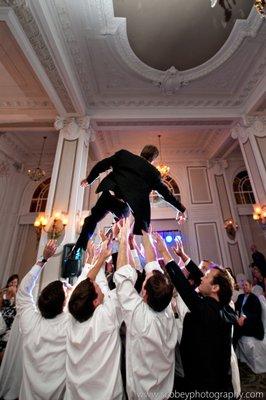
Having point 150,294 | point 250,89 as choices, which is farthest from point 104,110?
point 150,294

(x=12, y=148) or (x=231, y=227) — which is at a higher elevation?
(x=12, y=148)

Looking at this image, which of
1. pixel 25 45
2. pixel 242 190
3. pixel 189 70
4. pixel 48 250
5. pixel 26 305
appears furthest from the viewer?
pixel 242 190

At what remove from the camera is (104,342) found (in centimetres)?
129

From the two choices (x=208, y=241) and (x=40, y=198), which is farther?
(x=40, y=198)

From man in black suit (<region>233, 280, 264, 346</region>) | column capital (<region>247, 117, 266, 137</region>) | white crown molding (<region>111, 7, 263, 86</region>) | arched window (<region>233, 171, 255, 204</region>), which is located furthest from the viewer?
arched window (<region>233, 171, 255, 204</region>)

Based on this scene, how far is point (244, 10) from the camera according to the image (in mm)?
3445

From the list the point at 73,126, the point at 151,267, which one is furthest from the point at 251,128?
the point at 151,267

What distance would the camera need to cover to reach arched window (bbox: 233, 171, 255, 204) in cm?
734

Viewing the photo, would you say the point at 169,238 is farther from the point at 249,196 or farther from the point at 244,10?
the point at 244,10

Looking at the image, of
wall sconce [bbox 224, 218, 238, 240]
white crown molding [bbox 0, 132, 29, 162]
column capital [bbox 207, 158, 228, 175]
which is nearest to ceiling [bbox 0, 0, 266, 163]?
white crown molding [bbox 0, 132, 29, 162]

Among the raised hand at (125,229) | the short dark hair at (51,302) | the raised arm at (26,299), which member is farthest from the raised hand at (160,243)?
the raised arm at (26,299)

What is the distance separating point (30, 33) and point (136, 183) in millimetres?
3005

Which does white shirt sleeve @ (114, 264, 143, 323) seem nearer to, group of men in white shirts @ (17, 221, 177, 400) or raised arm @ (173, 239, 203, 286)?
group of men in white shirts @ (17, 221, 177, 400)

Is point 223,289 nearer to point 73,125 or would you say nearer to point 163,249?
point 163,249
